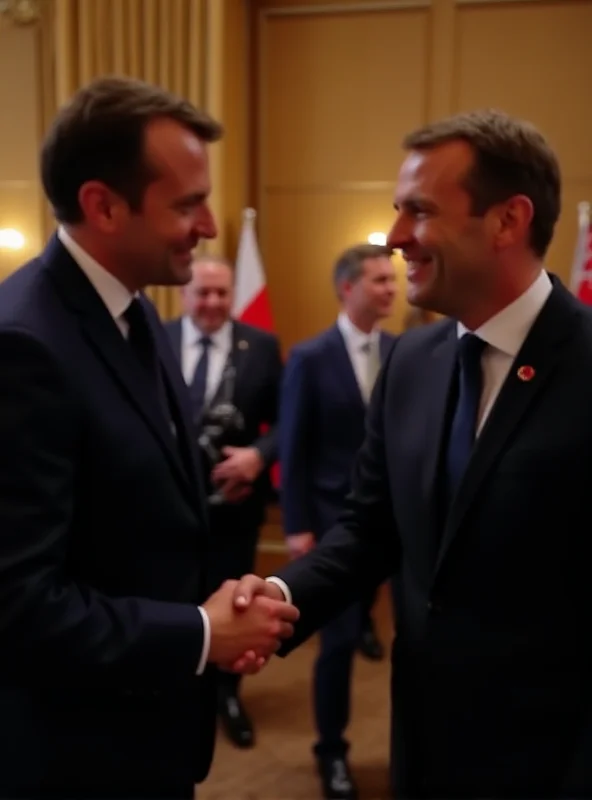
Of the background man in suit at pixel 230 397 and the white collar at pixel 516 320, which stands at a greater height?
the white collar at pixel 516 320

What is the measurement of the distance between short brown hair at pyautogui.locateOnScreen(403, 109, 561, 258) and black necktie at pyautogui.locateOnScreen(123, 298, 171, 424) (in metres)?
0.58

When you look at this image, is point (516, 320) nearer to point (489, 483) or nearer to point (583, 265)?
point (489, 483)

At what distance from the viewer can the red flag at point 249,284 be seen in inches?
181

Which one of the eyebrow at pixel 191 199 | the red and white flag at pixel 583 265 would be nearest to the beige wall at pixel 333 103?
the red and white flag at pixel 583 265

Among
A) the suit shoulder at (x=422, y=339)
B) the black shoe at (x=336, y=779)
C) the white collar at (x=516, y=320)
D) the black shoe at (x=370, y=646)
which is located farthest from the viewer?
the black shoe at (x=370, y=646)

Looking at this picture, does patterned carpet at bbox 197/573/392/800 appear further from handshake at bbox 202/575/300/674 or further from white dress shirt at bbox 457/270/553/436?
white dress shirt at bbox 457/270/553/436

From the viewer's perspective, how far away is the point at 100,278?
4.83 ft

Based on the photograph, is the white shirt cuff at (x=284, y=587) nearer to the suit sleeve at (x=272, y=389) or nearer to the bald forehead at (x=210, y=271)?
the suit sleeve at (x=272, y=389)

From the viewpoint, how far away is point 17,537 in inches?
49.3

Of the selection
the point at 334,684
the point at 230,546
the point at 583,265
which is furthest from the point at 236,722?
the point at 583,265

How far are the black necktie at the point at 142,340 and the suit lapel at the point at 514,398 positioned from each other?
0.50 m

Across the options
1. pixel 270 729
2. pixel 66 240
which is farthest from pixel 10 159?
pixel 66 240

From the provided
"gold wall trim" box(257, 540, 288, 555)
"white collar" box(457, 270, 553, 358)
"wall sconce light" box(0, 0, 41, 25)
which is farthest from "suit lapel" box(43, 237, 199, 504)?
"wall sconce light" box(0, 0, 41, 25)

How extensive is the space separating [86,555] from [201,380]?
196 cm
